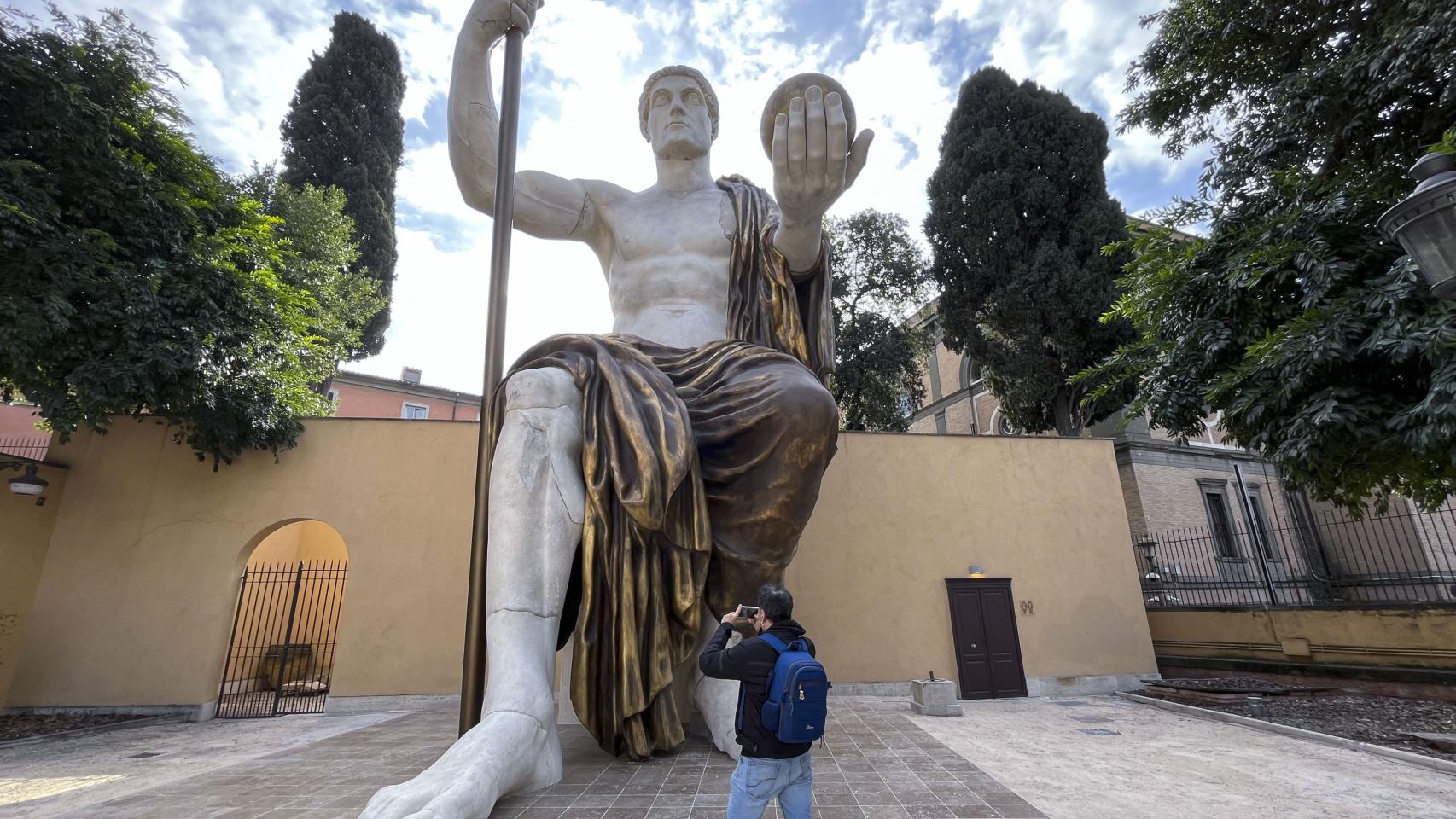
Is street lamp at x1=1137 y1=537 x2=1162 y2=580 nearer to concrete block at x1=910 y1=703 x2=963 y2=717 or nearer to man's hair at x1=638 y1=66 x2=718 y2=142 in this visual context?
concrete block at x1=910 y1=703 x2=963 y2=717

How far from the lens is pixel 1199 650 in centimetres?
980

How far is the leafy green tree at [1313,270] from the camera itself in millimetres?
5227

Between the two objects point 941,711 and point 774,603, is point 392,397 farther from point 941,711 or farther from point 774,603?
point 774,603

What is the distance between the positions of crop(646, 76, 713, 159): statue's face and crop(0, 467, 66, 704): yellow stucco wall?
355 inches

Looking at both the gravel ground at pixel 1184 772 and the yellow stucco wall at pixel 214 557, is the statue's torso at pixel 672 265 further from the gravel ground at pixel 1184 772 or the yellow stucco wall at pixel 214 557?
the yellow stucco wall at pixel 214 557

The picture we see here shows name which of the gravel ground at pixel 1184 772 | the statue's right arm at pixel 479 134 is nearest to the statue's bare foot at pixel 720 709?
the gravel ground at pixel 1184 772

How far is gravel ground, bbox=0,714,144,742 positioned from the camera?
656 centimetres

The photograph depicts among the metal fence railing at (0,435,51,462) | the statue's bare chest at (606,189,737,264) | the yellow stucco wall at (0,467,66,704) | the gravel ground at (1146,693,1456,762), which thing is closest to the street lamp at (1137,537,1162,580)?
the gravel ground at (1146,693,1456,762)

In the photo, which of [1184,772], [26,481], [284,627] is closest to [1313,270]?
[1184,772]

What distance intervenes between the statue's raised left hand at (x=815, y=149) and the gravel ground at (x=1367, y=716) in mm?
6828

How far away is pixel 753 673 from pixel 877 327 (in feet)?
49.5

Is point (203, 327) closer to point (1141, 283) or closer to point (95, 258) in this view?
point (95, 258)

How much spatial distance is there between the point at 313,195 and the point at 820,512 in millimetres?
11624

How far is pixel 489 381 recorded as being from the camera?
1.89 meters
